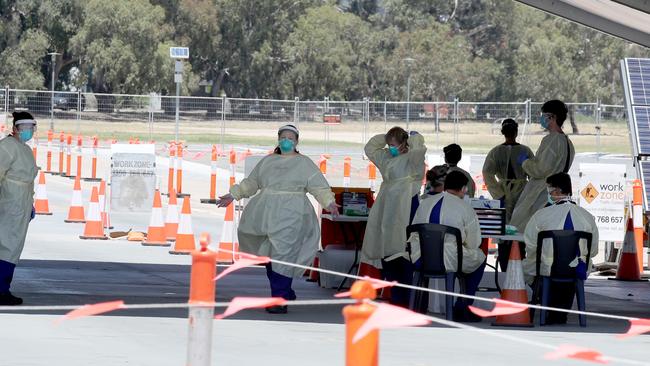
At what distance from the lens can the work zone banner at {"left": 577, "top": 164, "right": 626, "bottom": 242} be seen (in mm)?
19172

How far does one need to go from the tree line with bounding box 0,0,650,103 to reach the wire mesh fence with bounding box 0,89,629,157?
27.2 m

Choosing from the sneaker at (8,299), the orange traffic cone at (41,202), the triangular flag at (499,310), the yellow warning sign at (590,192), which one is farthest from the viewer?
the orange traffic cone at (41,202)

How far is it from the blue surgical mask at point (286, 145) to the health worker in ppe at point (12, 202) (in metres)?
2.33

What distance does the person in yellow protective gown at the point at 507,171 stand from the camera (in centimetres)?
1622

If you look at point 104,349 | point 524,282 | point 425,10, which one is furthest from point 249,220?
point 425,10

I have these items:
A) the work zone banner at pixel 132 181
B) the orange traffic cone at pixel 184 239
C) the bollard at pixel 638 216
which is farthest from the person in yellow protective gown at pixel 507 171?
the work zone banner at pixel 132 181

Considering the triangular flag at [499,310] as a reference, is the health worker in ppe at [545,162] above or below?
above

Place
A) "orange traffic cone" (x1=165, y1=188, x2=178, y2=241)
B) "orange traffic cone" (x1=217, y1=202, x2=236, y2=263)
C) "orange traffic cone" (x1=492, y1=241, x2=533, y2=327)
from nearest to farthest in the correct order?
1. "orange traffic cone" (x1=492, y1=241, x2=533, y2=327)
2. "orange traffic cone" (x1=217, y1=202, x2=236, y2=263)
3. "orange traffic cone" (x1=165, y1=188, x2=178, y2=241)

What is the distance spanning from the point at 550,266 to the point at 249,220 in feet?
9.51

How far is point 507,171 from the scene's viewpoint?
16328mm

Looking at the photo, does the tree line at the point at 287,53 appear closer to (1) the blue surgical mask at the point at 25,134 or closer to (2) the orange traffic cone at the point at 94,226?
(2) the orange traffic cone at the point at 94,226

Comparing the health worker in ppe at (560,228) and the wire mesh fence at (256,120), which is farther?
the wire mesh fence at (256,120)

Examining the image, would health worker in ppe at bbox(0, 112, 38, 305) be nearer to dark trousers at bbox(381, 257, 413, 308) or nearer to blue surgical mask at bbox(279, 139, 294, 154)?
blue surgical mask at bbox(279, 139, 294, 154)

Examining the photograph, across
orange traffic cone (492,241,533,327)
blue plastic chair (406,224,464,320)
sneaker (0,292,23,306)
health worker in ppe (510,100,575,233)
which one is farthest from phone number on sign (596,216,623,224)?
sneaker (0,292,23,306)
